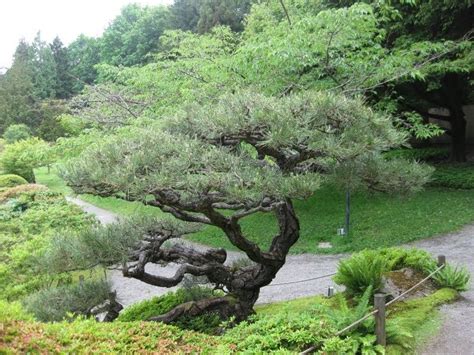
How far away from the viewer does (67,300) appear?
210 inches

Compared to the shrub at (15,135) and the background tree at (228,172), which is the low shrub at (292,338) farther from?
the shrub at (15,135)

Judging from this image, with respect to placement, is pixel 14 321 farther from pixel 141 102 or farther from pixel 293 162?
pixel 141 102

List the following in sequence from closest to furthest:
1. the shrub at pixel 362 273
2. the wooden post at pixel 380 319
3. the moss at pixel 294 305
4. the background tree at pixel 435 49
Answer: the wooden post at pixel 380 319, the shrub at pixel 362 273, the moss at pixel 294 305, the background tree at pixel 435 49

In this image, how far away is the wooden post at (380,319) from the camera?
15.5 ft

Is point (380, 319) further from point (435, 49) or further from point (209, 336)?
point (435, 49)

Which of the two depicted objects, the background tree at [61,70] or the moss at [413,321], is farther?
the background tree at [61,70]

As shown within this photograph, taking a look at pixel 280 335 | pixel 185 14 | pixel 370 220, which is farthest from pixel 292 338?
pixel 185 14

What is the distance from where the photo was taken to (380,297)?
4719 mm

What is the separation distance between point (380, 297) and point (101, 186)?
120 inches

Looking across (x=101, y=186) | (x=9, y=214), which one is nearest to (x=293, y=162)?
(x=101, y=186)

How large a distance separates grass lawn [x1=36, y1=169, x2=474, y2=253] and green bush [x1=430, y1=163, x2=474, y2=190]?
29cm

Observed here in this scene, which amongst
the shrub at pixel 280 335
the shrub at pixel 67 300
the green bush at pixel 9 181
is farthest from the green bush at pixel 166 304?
the green bush at pixel 9 181

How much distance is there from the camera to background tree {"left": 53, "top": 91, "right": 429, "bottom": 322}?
4.12 meters

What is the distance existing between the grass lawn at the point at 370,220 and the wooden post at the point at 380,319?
5.75 metres
